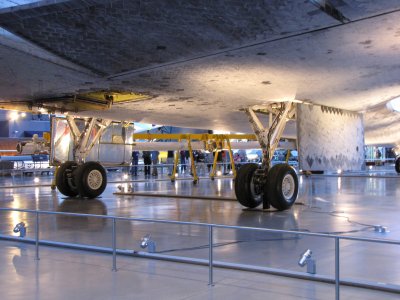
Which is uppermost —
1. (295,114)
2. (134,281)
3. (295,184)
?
(295,114)

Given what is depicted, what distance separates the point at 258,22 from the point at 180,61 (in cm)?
137

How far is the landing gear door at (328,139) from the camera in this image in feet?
28.7

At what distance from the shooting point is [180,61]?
5316 mm

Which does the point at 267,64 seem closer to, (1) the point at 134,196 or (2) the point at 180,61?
(2) the point at 180,61

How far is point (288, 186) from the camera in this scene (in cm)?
959

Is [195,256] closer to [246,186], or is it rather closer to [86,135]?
[246,186]

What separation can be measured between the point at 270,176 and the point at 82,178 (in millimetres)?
5511

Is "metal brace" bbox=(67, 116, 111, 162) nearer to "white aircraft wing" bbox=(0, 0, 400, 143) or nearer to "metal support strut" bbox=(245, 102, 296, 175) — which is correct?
"white aircraft wing" bbox=(0, 0, 400, 143)

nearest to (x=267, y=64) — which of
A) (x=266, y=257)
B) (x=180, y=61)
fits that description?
(x=180, y=61)

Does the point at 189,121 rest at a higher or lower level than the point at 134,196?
higher

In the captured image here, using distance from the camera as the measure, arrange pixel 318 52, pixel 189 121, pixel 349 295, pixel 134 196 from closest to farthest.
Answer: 1. pixel 349 295
2. pixel 318 52
3. pixel 189 121
4. pixel 134 196

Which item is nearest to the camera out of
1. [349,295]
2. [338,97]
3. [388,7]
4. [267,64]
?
[349,295]

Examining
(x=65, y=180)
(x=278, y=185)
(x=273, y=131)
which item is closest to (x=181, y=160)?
(x=65, y=180)

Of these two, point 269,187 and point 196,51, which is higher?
point 196,51
